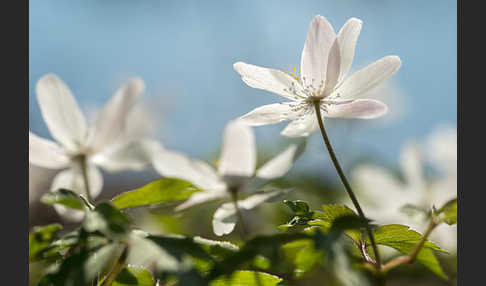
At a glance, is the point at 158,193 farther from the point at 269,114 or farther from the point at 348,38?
the point at 348,38

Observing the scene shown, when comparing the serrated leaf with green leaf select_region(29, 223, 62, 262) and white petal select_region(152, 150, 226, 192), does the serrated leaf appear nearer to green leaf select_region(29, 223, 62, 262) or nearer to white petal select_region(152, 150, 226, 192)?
white petal select_region(152, 150, 226, 192)

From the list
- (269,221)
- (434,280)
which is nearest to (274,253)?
(269,221)

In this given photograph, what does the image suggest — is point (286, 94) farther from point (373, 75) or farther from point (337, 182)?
point (337, 182)

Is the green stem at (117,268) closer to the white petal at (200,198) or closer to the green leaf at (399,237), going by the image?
the white petal at (200,198)

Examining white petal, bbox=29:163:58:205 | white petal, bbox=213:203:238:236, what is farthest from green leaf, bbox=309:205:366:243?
white petal, bbox=29:163:58:205

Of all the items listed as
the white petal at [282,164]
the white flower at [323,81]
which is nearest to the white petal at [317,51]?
the white flower at [323,81]

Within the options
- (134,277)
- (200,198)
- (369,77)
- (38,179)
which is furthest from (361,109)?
(38,179)
